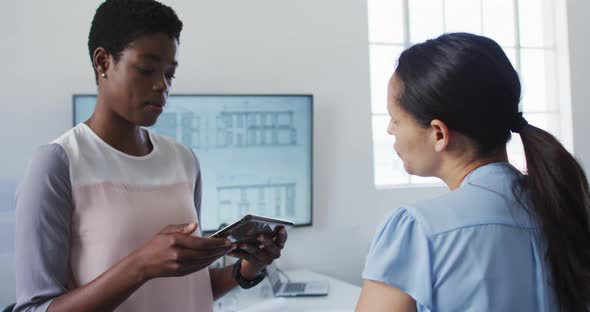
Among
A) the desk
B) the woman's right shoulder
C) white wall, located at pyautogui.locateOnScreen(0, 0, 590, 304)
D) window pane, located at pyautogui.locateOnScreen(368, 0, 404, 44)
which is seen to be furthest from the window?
the woman's right shoulder

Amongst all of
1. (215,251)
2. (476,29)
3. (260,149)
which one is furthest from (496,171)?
(476,29)

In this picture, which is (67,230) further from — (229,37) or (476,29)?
(476,29)

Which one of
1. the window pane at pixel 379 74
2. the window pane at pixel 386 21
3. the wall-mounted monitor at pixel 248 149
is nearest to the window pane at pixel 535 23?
the window pane at pixel 386 21

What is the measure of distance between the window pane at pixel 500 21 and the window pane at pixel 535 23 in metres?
0.08

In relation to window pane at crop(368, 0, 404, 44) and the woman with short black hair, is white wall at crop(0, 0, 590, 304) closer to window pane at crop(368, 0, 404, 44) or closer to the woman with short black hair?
window pane at crop(368, 0, 404, 44)

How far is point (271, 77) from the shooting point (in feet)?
9.98

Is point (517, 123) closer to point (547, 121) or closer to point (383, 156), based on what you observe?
point (383, 156)

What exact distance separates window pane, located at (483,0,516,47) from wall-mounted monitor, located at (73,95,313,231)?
1.65m

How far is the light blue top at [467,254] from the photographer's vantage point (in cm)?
Result: 84

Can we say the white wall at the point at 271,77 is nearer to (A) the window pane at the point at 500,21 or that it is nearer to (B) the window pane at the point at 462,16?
(B) the window pane at the point at 462,16

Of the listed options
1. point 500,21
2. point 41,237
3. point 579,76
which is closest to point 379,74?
point 500,21

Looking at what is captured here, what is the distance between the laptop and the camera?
8.39ft

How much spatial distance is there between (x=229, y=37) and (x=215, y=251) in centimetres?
209

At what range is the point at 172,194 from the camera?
125 cm
